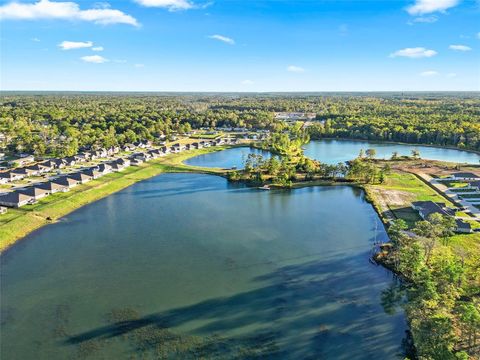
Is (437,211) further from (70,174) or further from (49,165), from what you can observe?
(49,165)

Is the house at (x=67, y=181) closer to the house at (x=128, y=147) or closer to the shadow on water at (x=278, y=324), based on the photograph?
the house at (x=128, y=147)

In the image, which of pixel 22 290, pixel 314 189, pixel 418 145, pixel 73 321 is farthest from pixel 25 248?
pixel 418 145

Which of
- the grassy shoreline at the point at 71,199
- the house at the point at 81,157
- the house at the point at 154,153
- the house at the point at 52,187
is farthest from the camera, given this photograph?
the house at the point at 154,153

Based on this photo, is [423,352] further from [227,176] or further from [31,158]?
[31,158]

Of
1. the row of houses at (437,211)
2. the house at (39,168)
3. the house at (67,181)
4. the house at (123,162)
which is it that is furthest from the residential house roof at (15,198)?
the row of houses at (437,211)

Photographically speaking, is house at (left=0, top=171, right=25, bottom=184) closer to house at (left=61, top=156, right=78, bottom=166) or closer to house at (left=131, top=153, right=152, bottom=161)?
house at (left=61, top=156, right=78, bottom=166)

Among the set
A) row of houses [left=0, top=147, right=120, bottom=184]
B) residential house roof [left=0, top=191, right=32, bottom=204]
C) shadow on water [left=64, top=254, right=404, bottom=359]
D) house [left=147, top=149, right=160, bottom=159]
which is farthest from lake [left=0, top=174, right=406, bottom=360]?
house [left=147, top=149, right=160, bottom=159]
